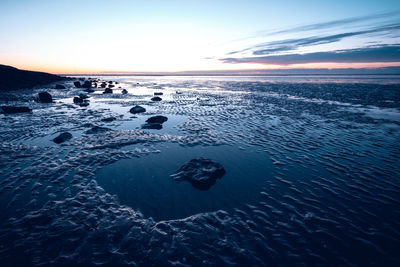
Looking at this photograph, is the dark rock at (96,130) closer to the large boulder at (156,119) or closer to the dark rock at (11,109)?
the large boulder at (156,119)

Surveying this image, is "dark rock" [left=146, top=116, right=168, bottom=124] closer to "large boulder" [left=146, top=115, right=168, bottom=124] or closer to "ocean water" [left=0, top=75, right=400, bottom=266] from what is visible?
"large boulder" [left=146, top=115, right=168, bottom=124]

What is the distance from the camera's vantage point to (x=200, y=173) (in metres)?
8.00

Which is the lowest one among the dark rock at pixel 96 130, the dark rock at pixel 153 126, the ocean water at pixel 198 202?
the ocean water at pixel 198 202

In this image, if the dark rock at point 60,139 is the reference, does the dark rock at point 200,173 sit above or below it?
below

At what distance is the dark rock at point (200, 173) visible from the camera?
24.8 ft

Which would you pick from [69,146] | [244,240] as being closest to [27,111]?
[69,146]

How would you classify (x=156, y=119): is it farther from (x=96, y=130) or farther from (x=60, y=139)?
(x=60, y=139)

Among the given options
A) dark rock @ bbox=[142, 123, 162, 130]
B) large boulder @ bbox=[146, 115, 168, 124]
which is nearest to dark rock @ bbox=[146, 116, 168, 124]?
large boulder @ bbox=[146, 115, 168, 124]

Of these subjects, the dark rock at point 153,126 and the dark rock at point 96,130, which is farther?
the dark rock at point 153,126

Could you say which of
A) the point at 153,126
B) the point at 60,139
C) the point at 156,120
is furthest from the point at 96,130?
the point at 156,120

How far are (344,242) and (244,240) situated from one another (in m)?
2.72

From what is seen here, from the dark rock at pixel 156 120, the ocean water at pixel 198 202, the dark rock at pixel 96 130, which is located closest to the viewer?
the ocean water at pixel 198 202

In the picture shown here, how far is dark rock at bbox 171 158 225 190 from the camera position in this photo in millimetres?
7562

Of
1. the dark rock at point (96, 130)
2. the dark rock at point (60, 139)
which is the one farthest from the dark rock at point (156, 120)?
the dark rock at point (60, 139)
